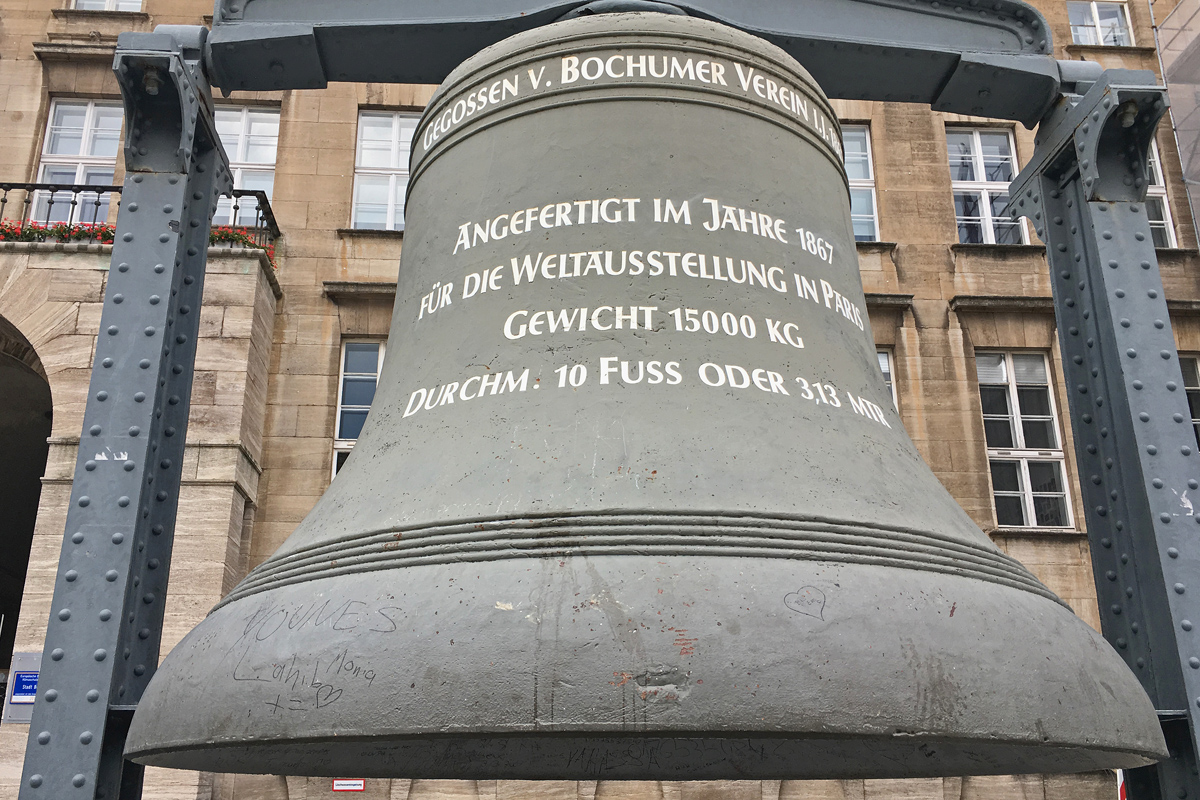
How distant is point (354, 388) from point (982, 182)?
9.36m

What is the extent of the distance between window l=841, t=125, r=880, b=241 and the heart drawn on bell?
13556 mm

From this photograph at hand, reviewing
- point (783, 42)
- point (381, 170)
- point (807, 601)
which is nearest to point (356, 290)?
point (381, 170)

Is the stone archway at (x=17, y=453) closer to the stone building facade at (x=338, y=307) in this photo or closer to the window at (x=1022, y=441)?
the stone building facade at (x=338, y=307)

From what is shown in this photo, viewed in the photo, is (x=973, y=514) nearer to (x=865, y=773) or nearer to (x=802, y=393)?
(x=865, y=773)

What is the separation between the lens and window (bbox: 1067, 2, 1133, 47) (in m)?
16.5

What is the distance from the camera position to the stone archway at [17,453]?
42.5ft

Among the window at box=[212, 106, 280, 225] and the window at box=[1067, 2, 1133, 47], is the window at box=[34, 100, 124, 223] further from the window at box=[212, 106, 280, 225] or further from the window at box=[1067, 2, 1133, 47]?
the window at box=[1067, 2, 1133, 47]

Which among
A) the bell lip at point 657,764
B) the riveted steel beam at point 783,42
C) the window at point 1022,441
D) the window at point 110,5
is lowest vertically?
the bell lip at point 657,764

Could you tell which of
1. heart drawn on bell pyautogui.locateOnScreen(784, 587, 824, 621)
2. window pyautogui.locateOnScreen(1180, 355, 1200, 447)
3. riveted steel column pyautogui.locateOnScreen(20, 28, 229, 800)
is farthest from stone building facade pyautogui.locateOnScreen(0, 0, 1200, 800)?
heart drawn on bell pyautogui.locateOnScreen(784, 587, 824, 621)

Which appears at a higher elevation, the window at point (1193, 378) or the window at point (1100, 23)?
the window at point (1100, 23)

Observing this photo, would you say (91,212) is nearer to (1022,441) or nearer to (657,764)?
(1022,441)

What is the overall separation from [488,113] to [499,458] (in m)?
1.08

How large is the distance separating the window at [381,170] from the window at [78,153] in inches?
132

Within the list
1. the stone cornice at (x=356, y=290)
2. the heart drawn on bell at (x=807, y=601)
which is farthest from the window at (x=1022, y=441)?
the heart drawn on bell at (x=807, y=601)
